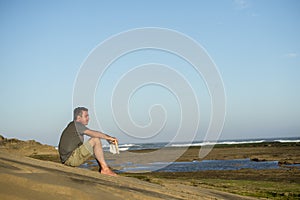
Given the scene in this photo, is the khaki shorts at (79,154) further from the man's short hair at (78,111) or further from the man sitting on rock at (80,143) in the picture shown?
the man's short hair at (78,111)

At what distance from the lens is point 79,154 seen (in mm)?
8508

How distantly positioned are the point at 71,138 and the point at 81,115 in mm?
593

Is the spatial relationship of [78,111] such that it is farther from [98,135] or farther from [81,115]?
[98,135]

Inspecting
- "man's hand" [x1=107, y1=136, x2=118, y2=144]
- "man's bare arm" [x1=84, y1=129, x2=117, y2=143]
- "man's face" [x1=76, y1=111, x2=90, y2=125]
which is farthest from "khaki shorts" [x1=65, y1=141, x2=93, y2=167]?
"man's face" [x1=76, y1=111, x2=90, y2=125]

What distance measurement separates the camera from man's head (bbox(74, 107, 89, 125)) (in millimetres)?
8477

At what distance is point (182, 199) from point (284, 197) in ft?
27.4

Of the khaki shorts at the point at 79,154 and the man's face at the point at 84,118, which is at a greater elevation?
the man's face at the point at 84,118

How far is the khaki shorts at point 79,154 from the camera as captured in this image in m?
A: 8.29

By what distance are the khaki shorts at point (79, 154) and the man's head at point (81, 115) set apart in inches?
23.5

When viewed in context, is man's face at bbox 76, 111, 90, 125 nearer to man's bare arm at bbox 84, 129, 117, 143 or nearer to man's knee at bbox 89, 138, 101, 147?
man's bare arm at bbox 84, 129, 117, 143

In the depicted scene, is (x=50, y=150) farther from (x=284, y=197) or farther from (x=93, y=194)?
(x=93, y=194)

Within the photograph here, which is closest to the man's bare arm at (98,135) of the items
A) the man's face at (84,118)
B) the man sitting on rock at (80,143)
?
the man sitting on rock at (80,143)

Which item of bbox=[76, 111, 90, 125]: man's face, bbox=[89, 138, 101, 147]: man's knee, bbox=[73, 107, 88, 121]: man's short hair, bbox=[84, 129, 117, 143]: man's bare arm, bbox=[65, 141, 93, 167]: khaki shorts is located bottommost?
bbox=[65, 141, 93, 167]: khaki shorts

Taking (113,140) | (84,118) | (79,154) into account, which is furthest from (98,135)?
(79,154)
